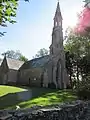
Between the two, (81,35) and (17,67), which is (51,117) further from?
(17,67)

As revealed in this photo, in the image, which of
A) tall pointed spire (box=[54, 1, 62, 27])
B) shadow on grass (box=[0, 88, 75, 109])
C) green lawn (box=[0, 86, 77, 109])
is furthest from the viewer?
tall pointed spire (box=[54, 1, 62, 27])

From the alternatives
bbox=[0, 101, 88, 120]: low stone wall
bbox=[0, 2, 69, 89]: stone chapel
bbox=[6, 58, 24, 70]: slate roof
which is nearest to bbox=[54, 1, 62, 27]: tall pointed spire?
bbox=[0, 2, 69, 89]: stone chapel

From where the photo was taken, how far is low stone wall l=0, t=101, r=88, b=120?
8.85 metres

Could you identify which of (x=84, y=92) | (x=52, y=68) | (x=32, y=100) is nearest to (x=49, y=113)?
(x=84, y=92)

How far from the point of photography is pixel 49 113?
9742mm

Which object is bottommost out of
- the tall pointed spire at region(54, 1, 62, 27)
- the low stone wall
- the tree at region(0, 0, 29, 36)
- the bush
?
the low stone wall

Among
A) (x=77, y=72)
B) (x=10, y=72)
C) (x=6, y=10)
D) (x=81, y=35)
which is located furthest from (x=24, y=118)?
(x=77, y=72)

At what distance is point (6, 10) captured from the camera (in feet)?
42.3

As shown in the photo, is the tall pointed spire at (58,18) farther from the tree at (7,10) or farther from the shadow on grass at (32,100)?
the tree at (7,10)

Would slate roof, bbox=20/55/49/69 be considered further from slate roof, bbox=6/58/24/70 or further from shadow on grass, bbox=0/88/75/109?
shadow on grass, bbox=0/88/75/109

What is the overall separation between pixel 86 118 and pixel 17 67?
5012cm

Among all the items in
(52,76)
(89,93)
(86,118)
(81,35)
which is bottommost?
(86,118)

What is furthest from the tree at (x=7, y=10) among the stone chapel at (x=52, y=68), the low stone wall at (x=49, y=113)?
the stone chapel at (x=52, y=68)

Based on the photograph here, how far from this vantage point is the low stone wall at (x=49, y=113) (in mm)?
8852
